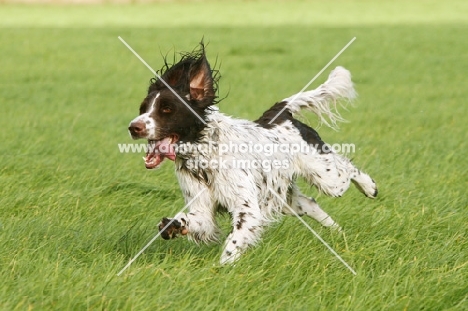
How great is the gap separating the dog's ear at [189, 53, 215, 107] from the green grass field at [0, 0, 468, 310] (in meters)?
0.94

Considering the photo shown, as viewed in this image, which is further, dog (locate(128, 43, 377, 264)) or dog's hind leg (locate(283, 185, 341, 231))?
dog's hind leg (locate(283, 185, 341, 231))

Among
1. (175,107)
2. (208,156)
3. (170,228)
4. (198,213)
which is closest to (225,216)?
(198,213)

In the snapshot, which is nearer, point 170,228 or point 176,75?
point 170,228

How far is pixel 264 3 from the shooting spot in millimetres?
32062

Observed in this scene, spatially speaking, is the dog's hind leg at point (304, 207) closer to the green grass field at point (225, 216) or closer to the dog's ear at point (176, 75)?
the green grass field at point (225, 216)

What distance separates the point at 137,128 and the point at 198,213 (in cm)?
68

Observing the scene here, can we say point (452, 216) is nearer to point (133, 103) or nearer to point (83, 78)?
point (133, 103)

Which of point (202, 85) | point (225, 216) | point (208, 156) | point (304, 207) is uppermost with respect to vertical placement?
point (202, 85)

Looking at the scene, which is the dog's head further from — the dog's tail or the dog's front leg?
the dog's tail

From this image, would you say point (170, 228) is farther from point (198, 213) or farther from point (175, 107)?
point (175, 107)

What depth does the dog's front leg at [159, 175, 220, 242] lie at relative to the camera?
4887mm

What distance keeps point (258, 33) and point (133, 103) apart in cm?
988

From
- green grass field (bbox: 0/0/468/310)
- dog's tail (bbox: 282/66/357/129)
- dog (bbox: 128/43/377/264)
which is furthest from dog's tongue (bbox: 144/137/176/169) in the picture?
dog's tail (bbox: 282/66/357/129)

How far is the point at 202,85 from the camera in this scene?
16.6 feet
